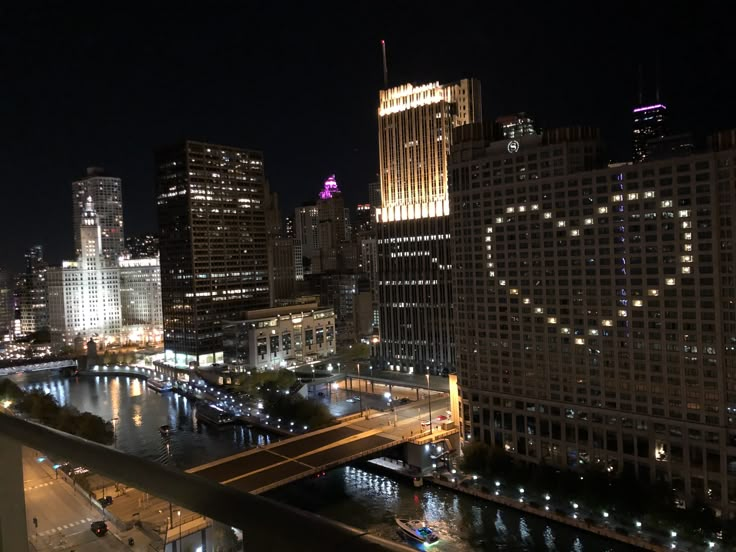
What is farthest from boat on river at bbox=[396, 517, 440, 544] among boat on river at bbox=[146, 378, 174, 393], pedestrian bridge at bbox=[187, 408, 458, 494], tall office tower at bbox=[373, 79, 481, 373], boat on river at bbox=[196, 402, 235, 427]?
boat on river at bbox=[146, 378, 174, 393]

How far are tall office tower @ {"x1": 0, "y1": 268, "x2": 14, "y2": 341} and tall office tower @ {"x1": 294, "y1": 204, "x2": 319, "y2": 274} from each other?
3517 cm

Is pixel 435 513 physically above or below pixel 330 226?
below

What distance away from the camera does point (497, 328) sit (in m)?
21.1

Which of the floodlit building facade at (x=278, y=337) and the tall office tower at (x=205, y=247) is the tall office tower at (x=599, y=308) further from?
the tall office tower at (x=205, y=247)

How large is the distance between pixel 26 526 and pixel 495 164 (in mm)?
21075

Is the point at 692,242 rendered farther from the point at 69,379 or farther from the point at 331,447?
the point at 69,379

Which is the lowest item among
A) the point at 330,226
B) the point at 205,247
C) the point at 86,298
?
the point at 86,298

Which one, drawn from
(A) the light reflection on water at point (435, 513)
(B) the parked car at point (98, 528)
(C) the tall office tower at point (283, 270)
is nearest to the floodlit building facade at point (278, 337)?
(A) the light reflection on water at point (435, 513)

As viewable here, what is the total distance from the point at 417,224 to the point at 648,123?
21.7m

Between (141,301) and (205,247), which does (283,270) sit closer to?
(141,301)

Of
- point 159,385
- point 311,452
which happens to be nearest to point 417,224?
point 311,452

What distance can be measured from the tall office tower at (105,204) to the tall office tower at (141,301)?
4740 millimetres

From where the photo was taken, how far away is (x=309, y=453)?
1936cm

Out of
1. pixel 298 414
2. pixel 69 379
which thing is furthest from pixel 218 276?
pixel 298 414
